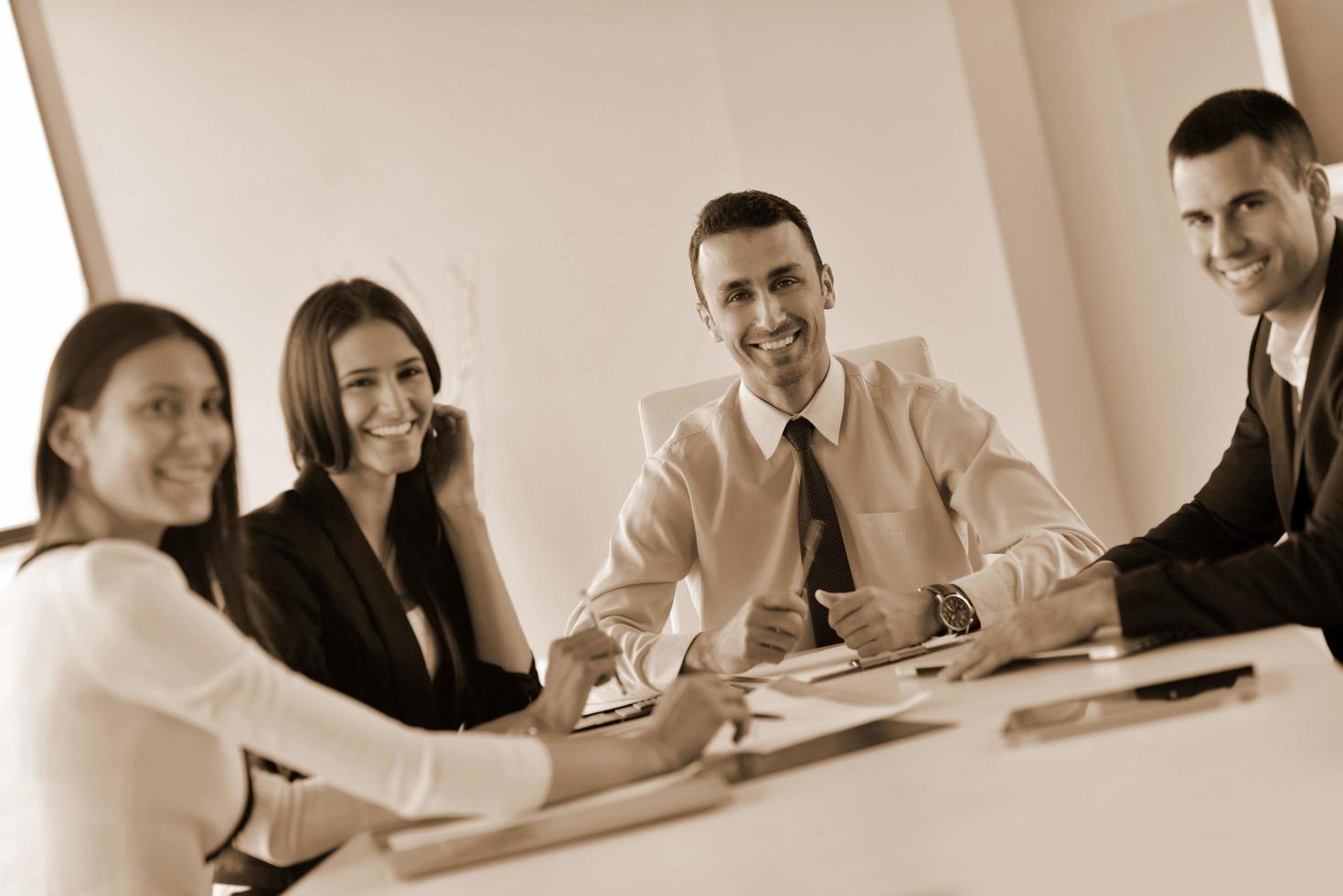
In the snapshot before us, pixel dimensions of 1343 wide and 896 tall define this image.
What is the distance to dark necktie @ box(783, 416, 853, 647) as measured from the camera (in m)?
2.05

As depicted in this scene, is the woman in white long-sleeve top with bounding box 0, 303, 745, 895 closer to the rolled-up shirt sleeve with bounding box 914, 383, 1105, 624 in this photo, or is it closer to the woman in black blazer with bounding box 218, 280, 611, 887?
the woman in black blazer with bounding box 218, 280, 611, 887

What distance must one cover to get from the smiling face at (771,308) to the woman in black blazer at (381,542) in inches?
20.3

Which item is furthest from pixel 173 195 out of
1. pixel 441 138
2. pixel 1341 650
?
pixel 1341 650

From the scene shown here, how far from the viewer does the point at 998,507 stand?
80.8 inches

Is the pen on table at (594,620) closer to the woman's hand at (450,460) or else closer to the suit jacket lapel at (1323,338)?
the woman's hand at (450,460)

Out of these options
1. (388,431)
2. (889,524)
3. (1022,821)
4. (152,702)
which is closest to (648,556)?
(889,524)

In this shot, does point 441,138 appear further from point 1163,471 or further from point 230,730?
point 230,730

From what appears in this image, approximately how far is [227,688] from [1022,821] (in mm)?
575

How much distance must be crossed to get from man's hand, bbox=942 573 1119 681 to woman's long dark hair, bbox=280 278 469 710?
2.83ft

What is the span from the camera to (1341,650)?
1.48 m

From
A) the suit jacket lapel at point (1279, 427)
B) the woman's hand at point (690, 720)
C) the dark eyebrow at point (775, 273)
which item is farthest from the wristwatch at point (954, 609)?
the dark eyebrow at point (775, 273)

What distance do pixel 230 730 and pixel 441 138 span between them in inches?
112

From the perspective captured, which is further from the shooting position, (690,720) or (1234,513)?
(1234,513)

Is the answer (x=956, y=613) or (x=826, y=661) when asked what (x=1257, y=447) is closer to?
(x=956, y=613)
